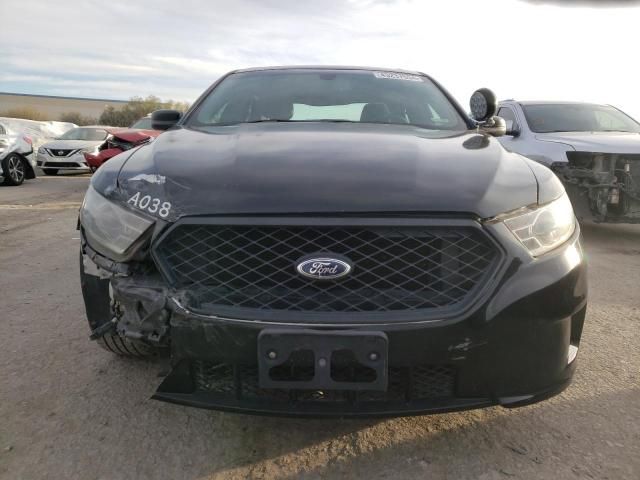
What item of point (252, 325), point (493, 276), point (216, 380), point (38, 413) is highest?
point (493, 276)

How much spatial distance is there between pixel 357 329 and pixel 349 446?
2.12 ft

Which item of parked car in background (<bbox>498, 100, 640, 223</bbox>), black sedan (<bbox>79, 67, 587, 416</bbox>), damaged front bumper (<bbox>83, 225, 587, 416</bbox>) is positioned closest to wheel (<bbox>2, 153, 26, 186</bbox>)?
parked car in background (<bbox>498, 100, 640, 223</bbox>)

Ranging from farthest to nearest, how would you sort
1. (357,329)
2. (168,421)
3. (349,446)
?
1. (168,421)
2. (349,446)
3. (357,329)

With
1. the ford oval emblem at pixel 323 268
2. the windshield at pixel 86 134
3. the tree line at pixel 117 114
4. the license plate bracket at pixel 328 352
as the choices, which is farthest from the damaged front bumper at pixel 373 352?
the tree line at pixel 117 114

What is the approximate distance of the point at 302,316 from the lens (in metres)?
1.62

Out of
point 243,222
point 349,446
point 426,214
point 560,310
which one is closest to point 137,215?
point 243,222

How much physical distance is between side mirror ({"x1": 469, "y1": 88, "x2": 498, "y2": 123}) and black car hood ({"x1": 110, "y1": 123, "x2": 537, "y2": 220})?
3.09ft

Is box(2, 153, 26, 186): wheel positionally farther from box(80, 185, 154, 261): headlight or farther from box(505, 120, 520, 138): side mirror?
box(80, 185, 154, 261): headlight

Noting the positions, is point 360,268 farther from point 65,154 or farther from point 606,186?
point 65,154

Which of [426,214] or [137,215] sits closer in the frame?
[426,214]

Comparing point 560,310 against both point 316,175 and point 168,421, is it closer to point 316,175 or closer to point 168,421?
point 316,175

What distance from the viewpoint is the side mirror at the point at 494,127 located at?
9.85ft

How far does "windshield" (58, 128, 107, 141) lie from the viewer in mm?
14935

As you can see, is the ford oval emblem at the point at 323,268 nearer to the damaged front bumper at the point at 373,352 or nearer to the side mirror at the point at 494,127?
the damaged front bumper at the point at 373,352
